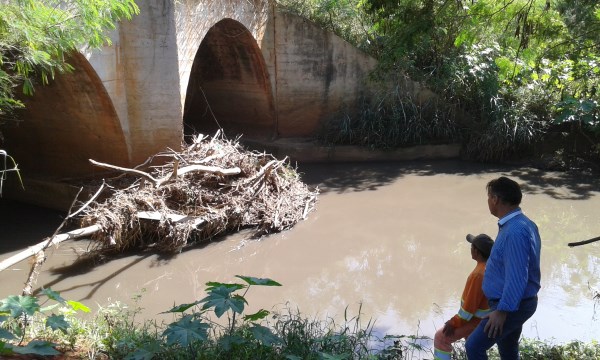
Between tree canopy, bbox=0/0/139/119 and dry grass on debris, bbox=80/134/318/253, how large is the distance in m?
1.54

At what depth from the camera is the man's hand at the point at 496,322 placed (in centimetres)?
321

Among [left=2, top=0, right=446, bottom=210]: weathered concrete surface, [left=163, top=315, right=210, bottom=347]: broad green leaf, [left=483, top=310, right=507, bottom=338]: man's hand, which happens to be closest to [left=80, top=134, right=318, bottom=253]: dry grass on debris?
[left=2, top=0, right=446, bottom=210]: weathered concrete surface

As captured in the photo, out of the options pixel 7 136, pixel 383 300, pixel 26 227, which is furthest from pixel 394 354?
pixel 7 136

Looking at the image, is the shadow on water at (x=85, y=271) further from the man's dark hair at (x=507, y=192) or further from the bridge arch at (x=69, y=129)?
the man's dark hair at (x=507, y=192)

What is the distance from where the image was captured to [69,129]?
9562 millimetres

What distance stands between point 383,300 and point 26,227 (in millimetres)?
5389

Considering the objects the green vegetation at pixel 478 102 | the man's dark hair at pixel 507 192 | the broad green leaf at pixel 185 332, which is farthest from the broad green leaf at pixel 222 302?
the green vegetation at pixel 478 102

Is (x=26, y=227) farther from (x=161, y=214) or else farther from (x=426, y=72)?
(x=426, y=72)

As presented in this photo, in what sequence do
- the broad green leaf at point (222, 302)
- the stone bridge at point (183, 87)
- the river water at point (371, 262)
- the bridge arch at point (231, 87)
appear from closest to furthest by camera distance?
the broad green leaf at point (222, 302), the river water at point (371, 262), the stone bridge at point (183, 87), the bridge arch at point (231, 87)

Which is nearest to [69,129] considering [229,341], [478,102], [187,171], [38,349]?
[187,171]

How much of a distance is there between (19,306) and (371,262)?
502cm

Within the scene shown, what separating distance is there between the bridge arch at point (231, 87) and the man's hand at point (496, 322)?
30.2ft

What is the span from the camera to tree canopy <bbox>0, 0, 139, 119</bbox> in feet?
18.2

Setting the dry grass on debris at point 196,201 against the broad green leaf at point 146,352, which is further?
the dry grass on debris at point 196,201
